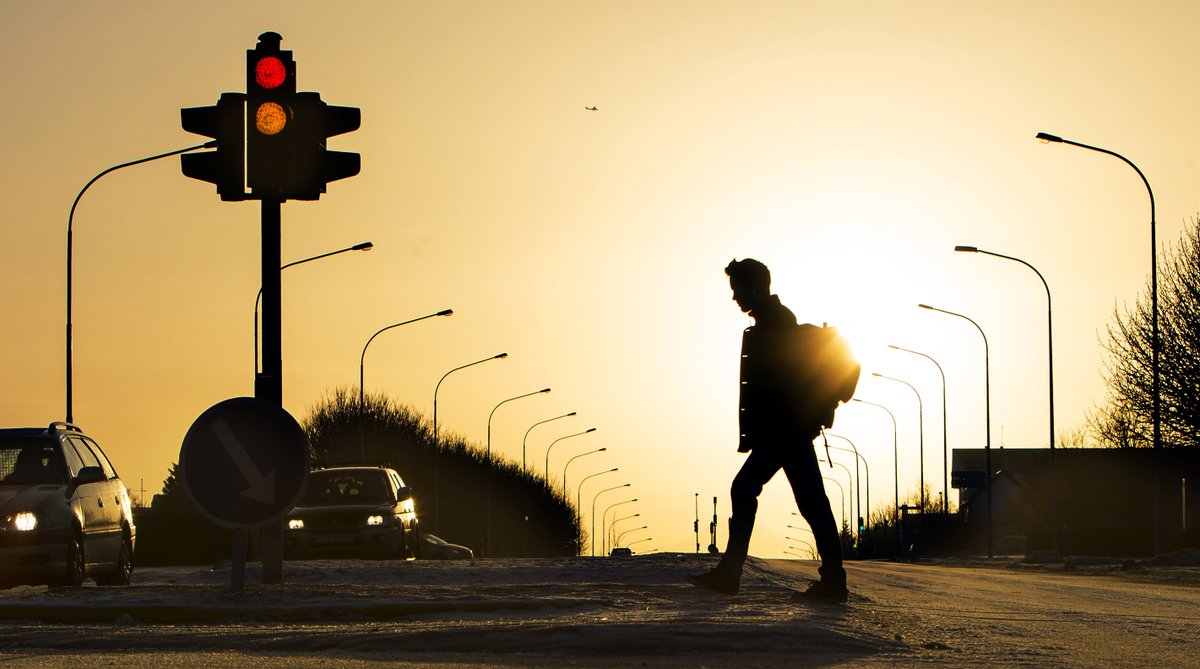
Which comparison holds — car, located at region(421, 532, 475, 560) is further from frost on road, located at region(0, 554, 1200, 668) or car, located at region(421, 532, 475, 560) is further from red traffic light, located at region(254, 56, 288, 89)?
red traffic light, located at region(254, 56, 288, 89)

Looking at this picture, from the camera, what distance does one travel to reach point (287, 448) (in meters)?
10.8

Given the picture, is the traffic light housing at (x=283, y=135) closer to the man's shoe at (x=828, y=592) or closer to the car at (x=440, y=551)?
the man's shoe at (x=828, y=592)

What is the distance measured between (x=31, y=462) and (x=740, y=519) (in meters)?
8.47

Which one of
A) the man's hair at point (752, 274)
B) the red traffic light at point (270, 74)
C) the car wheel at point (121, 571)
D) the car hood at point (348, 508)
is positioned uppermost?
the red traffic light at point (270, 74)

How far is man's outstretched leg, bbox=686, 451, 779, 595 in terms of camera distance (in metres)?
10.6

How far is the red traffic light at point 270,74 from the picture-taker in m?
12.1

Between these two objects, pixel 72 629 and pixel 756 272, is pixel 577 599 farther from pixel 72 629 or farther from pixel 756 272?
pixel 72 629

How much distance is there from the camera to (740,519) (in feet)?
35.1

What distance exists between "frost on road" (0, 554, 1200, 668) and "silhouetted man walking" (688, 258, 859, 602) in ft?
1.82

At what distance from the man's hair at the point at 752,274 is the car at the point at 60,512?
25.1 feet

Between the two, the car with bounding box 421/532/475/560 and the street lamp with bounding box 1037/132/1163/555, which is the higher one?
the street lamp with bounding box 1037/132/1163/555

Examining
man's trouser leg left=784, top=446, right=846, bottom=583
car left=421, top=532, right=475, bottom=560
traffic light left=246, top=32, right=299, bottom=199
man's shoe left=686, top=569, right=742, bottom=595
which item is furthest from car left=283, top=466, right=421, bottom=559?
car left=421, top=532, right=475, bottom=560

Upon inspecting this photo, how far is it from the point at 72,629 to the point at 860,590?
20.2ft

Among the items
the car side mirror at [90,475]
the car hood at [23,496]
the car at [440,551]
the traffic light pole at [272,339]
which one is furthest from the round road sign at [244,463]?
the car at [440,551]
